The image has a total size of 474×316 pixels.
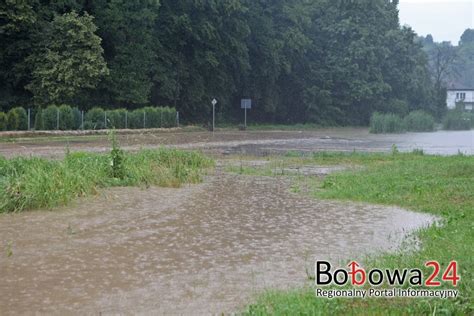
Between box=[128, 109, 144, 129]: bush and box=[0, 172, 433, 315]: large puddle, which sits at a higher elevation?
box=[128, 109, 144, 129]: bush

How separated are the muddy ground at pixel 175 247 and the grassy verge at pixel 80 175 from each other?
371 millimetres

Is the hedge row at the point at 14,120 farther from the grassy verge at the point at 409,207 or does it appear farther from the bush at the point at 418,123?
the bush at the point at 418,123

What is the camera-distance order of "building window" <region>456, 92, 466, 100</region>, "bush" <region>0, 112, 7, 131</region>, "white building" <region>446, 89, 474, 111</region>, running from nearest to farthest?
"bush" <region>0, 112, 7, 131</region> < "white building" <region>446, 89, 474, 111</region> < "building window" <region>456, 92, 466, 100</region>

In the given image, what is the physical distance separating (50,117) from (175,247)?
29.9 m

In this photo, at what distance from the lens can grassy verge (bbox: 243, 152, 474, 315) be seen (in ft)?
19.9

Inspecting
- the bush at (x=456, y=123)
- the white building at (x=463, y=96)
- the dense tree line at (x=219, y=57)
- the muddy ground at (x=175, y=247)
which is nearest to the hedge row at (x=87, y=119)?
the dense tree line at (x=219, y=57)

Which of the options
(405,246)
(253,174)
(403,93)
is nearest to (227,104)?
(403,93)

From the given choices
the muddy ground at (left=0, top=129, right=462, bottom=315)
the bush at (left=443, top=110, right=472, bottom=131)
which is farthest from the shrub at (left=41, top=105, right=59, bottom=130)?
the bush at (left=443, top=110, right=472, bottom=131)

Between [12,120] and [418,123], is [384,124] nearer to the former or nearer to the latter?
[418,123]

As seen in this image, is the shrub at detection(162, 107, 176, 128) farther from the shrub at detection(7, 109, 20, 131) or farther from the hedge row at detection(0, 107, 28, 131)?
the shrub at detection(7, 109, 20, 131)

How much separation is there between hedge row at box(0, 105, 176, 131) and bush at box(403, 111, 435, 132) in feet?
89.0

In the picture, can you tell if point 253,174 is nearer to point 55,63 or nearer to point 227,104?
point 55,63

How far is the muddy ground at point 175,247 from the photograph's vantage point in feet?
23.6

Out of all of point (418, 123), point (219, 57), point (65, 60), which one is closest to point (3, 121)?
point (65, 60)
